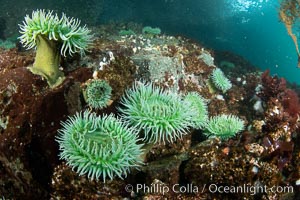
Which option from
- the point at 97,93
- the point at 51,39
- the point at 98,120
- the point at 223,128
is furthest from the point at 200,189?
the point at 51,39

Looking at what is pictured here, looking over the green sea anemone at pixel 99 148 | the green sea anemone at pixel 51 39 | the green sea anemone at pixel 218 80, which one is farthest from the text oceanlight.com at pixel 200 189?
the green sea anemone at pixel 218 80

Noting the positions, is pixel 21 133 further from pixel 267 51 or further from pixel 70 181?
pixel 267 51

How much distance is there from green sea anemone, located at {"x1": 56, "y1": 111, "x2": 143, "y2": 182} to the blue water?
10.1 metres

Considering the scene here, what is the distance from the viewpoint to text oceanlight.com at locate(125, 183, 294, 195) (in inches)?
156

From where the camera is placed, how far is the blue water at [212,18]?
25.0 metres

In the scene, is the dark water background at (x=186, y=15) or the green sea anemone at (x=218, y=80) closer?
the green sea anemone at (x=218, y=80)

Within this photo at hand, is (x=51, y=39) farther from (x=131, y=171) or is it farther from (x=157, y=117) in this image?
(x=131, y=171)

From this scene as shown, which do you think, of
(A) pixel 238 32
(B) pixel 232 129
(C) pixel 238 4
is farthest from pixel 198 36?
(B) pixel 232 129

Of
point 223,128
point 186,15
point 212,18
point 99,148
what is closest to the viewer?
point 99,148

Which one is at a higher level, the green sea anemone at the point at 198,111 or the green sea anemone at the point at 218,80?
the green sea anemone at the point at 218,80

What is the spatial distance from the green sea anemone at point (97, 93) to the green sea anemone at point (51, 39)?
1.60 ft

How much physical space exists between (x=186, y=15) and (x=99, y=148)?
81.2 feet

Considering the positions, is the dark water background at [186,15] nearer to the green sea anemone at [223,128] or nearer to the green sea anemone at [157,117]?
the green sea anemone at [223,128]

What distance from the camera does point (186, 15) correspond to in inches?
1054
